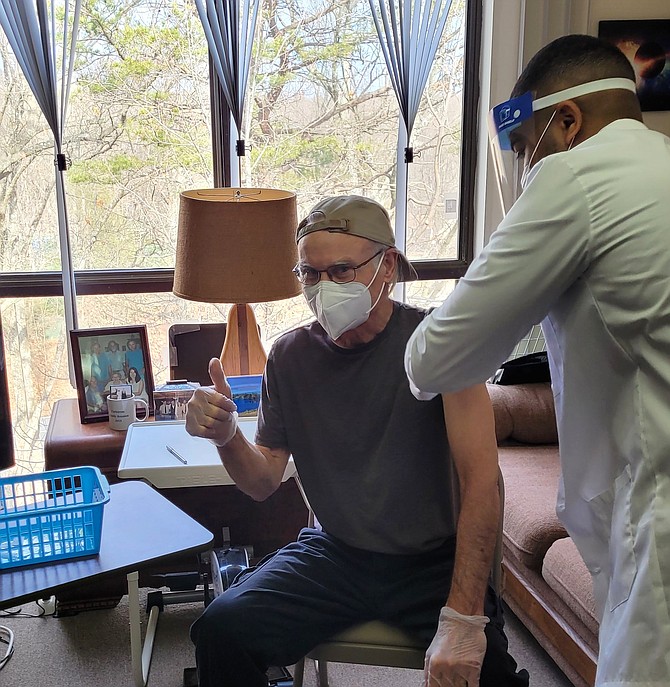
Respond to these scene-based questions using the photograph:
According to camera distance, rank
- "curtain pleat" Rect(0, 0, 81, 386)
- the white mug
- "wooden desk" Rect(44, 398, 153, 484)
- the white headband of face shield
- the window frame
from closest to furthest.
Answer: the white headband of face shield → "wooden desk" Rect(44, 398, 153, 484) → the white mug → "curtain pleat" Rect(0, 0, 81, 386) → the window frame

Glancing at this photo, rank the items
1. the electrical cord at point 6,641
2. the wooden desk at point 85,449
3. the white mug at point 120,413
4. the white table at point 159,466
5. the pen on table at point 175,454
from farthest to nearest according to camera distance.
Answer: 1. the white mug at point 120,413
2. the wooden desk at point 85,449
3. the electrical cord at point 6,641
4. the pen on table at point 175,454
5. the white table at point 159,466

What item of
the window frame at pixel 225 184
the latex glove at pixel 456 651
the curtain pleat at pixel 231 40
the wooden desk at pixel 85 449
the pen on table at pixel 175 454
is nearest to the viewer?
the latex glove at pixel 456 651

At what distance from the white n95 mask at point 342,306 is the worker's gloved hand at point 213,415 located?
24 centimetres

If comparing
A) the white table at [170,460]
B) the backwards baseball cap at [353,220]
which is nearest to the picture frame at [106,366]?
the white table at [170,460]

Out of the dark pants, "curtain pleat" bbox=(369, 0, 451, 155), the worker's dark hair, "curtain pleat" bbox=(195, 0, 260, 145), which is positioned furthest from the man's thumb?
"curtain pleat" bbox=(369, 0, 451, 155)

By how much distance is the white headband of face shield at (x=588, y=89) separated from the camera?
1062mm

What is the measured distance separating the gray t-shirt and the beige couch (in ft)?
1.76

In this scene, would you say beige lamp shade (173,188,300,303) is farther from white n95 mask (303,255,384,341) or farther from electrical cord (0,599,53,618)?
electrical cord (0,599,53,618)

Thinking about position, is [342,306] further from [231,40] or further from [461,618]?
[231,40]

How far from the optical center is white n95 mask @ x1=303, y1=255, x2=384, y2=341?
1527 millimetres

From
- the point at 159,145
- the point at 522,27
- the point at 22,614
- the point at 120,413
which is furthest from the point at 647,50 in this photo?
the point at 22,614

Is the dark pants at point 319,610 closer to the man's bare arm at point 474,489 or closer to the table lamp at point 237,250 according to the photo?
the man's bare arm at point 474,489

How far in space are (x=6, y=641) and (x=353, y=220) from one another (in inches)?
63.1

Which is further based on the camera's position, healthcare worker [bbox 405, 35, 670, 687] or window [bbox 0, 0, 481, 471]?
window [bbox 0, 0, 481, 471]
